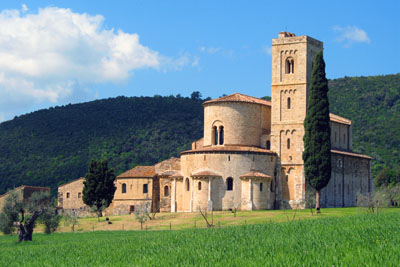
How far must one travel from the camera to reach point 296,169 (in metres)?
59.2

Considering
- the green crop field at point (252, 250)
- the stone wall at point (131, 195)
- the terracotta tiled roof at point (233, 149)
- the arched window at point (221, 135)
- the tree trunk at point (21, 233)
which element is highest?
the arched window at point (221, 135)

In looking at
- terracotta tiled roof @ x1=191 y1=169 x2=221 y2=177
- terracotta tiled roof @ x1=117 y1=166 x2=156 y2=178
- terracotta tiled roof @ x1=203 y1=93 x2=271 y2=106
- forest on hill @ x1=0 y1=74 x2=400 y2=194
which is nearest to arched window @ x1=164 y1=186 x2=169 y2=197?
terracotta tiled roof @ x1=117 y1=166 x2=156 y2=178

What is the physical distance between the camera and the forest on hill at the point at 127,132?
93.9 m

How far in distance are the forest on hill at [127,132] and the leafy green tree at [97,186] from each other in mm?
24775

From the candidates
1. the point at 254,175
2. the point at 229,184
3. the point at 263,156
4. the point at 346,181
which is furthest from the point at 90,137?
the point at 254,175

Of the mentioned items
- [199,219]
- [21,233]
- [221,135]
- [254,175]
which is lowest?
[21,233]

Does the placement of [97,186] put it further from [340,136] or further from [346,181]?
[340,136]

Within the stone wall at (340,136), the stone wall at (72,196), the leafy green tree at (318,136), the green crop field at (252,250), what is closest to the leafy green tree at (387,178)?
the stone wall at (340,136)

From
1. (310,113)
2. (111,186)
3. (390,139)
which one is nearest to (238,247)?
(310,113)

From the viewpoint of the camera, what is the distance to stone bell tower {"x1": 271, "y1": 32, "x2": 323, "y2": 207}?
2335 inches

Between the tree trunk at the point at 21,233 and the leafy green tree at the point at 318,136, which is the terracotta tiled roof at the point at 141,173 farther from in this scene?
the tree trunk at the point at 21,233

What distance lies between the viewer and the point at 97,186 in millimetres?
67000

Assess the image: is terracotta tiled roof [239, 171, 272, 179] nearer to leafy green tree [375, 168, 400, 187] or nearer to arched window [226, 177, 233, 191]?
arched window [226, 177, 233, 191]

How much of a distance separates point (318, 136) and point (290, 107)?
279 inches
